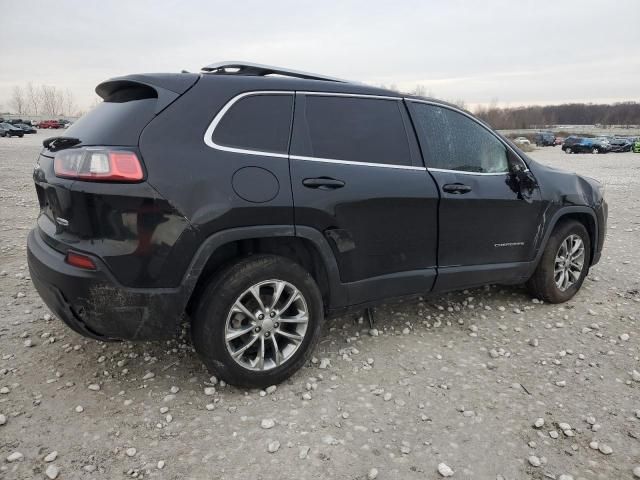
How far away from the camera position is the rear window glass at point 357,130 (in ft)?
9.90

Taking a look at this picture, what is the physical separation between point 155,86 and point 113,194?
0.68 m

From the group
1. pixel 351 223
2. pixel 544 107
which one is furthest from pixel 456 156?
pixel 544 107

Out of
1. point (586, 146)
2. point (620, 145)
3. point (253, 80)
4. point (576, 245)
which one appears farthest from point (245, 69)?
point (620, 145)

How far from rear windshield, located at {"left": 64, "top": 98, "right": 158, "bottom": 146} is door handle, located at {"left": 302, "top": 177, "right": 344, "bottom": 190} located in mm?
940

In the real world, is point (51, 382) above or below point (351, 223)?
below

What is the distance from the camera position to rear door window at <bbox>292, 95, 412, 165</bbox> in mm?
3002

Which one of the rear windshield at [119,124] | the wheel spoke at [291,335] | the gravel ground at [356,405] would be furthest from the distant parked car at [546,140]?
the rear windshield at [119,124]

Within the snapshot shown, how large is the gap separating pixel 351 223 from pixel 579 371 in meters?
1.87

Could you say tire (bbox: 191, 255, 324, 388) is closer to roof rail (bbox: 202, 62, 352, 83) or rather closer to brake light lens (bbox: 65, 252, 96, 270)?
brake light lens (bbox: 65, 252, 96, 270)

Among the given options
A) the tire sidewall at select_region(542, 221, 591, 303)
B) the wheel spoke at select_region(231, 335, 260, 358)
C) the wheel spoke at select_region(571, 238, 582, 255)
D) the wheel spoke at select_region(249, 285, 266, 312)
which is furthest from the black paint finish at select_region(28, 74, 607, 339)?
the wheel spoke at select_region(571, 238, 582, 255)

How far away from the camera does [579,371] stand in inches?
127

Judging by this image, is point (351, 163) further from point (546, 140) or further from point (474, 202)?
point (546, 140)

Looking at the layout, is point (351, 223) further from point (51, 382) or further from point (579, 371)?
point (51, 382)

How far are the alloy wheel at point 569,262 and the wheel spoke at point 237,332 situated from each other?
294 centimetres
